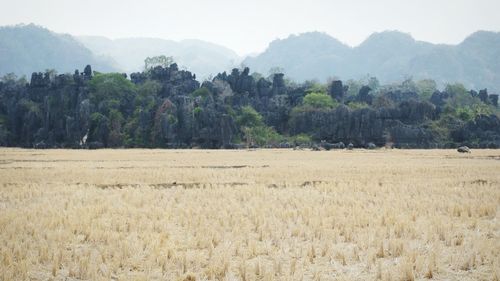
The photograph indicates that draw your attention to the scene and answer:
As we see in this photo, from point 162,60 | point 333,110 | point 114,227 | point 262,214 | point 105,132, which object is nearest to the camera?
point 114,227

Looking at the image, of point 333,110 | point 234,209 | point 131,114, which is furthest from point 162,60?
point 234,209

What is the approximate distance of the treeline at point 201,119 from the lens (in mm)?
91375

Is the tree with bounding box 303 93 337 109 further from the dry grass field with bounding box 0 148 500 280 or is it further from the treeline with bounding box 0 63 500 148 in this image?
the dry grass field with bounding box 0 148 500 280

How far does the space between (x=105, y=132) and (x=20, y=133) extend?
22424mm

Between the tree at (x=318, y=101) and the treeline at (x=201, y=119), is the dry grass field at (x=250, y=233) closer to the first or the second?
the treeline at (x=201, y=119)

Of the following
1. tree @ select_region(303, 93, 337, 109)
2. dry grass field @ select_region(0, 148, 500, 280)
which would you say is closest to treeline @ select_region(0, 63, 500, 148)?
tree @ select_region(303, 93, 337, 109)

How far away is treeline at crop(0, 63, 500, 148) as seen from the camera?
9138 centimetres

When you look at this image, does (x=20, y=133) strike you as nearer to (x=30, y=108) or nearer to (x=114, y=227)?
(x=30, y=108)

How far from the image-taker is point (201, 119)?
304 ft

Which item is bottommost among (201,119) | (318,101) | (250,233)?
(250,233)

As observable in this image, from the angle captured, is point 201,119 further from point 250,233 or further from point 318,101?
point 250,233

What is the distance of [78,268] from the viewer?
898 centimetres

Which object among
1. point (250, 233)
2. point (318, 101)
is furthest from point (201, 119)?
point (250, 233)

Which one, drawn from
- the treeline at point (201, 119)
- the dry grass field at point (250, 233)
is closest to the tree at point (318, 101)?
the treeline at point (201, 119)
